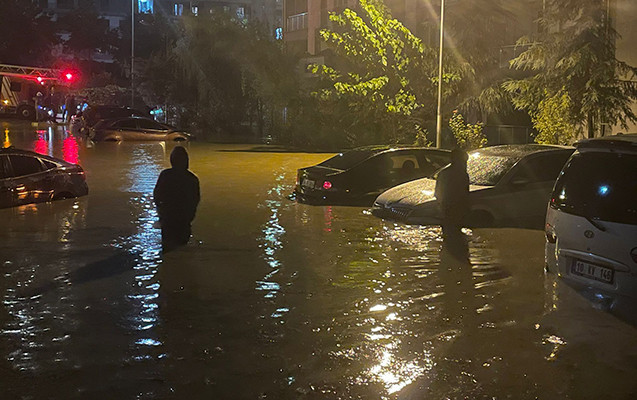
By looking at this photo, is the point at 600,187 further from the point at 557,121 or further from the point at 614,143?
the point at 557,121

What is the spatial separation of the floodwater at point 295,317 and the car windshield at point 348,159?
254cm

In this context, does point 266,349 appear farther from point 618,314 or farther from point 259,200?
point 259,200

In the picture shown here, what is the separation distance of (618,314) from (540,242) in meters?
4.47

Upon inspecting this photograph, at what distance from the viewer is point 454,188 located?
500 inches

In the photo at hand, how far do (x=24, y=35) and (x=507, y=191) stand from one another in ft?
214

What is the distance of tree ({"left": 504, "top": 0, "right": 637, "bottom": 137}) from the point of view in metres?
24.0

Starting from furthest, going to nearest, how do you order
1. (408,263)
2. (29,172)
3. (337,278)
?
(29,172) < (408,263) < (337,278)

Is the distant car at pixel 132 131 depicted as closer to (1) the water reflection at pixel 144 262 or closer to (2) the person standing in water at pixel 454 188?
(1) the water reflection at pixel 144 262

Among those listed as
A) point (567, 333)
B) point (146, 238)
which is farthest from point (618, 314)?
point (146, 238)

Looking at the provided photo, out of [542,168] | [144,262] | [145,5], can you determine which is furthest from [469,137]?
[145,5]

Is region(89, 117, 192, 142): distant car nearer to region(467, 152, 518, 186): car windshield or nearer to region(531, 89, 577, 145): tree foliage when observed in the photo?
region(531, 89, 577, 145): tree foliage

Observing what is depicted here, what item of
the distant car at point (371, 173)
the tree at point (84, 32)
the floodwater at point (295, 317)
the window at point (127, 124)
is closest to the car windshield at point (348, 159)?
the distant car at point (371, 173)

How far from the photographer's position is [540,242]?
12.5m

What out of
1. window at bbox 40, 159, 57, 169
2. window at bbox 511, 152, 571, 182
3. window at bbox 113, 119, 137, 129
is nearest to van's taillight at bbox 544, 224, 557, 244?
window at bbox 511, 152, 571, 182
